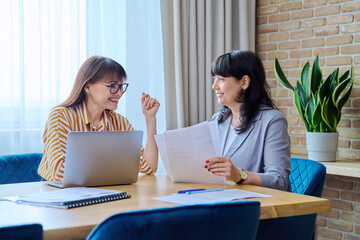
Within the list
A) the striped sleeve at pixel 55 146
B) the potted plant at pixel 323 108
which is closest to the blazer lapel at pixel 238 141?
the striped sleeve at pixel 55 146

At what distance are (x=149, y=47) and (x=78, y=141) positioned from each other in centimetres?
194

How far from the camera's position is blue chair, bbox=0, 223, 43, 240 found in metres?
0.73

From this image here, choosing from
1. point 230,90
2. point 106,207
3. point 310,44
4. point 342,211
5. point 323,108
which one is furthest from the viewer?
point 310,44

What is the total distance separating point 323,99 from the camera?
9.86ft

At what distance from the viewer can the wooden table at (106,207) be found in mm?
1072

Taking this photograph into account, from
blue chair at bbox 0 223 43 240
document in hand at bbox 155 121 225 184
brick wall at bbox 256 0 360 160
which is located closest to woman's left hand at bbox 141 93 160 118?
document in hand at bbox 155 121 225 184

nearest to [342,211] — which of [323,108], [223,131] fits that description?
[323,108]

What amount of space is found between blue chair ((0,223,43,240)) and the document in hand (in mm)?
961

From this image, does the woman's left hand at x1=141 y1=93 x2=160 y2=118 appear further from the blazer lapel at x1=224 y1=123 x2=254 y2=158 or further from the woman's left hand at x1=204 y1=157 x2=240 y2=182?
the woman's left hand at x1=204 y1=157 x2=240 y2=182

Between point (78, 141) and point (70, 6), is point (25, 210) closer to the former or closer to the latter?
point (78, 141)

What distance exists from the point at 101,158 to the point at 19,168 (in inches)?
24.7

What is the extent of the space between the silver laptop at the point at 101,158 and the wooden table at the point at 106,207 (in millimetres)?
Answer: 46

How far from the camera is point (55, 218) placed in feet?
3.74

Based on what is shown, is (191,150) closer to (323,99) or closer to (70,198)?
(70,198)
